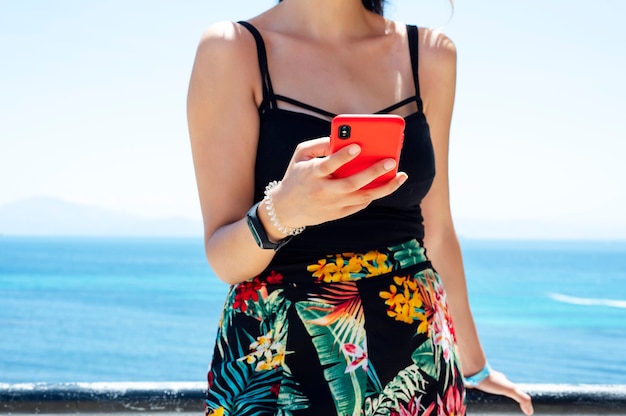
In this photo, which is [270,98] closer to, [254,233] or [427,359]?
[254,233]

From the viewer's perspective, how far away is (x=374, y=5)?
2.39 metres

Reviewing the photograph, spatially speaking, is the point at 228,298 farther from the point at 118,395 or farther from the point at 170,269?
the point at 170,269

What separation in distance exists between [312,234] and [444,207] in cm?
62

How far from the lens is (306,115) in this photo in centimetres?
188

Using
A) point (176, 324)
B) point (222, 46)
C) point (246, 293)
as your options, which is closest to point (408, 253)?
point (246, 293)

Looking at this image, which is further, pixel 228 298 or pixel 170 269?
pixel 170 269

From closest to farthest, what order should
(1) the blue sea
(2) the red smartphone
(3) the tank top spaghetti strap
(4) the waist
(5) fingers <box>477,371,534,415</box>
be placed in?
1. (2) the red smartphone
2. (4) the waist
3. (3) the tank top spaghetti strap
4. (5) fingers <box>477,371,534,415</box>
5. (1) the blue sea

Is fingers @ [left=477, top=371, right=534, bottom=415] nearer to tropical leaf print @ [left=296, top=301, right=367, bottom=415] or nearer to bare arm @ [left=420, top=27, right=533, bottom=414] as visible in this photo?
bare arm @ [left=420, top=27, right=533, bottom=414]

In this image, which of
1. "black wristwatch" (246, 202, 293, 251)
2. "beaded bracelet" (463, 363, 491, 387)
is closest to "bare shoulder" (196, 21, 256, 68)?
"black wristwatch" (246, 202, 293, 251)

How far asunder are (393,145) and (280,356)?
591mm

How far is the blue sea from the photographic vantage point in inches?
1030

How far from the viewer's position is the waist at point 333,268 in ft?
5.77

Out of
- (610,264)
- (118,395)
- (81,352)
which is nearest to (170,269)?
(81,352)

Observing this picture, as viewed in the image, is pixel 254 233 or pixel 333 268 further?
pixel 333 268
